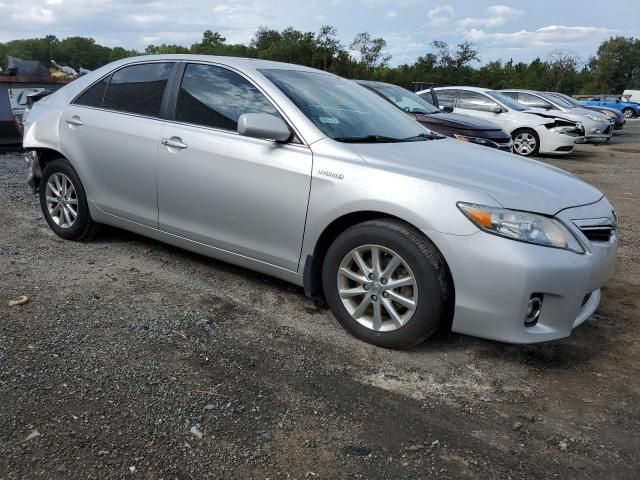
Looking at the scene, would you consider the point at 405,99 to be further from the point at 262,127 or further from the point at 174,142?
the point at 262,127

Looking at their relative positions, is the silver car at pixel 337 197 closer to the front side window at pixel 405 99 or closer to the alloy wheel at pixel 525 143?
the front side window at pixel 405 99

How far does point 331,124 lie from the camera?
3.70 metres

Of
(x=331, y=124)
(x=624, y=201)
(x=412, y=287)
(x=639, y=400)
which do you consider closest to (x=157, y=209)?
(x=331, y=124)

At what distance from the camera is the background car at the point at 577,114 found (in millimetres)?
16109

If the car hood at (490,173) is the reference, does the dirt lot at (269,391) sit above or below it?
below

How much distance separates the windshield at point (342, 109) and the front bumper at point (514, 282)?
41.2 inches

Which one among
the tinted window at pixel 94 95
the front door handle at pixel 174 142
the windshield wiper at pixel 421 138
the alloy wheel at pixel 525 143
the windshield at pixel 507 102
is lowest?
the alloy wheel at pixel 525 143

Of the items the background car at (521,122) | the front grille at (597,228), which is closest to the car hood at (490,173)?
the front grille at (597,228)

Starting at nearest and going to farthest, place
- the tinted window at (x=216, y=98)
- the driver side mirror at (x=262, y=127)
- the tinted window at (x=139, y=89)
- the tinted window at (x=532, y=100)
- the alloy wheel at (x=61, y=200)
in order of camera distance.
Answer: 1. the driver side mirror at (x=262, y=127)
2. the tinted window at (x=216, y=98)
3. the tinted window at (x=139, y=89)
4. the alloy wheel at (x=61, y=200)
5. the tinted window at (x=532, y=100)

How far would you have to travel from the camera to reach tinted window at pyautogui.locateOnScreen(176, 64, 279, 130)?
12.6ft

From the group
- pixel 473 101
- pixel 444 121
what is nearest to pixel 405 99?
pixel 444 121

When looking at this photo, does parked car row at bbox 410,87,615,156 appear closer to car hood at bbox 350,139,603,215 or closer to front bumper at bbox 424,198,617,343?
car hood at bbox 350,139,603,215

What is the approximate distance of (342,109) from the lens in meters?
3.97

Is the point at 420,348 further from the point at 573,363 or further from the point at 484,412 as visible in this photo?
the point at 573,363
